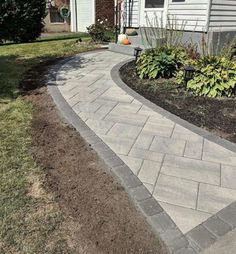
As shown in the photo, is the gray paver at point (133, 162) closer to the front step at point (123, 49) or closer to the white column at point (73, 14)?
the front step at point (123, 49)

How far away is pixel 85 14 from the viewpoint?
19031 mm

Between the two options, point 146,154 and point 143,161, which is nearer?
point 143,161

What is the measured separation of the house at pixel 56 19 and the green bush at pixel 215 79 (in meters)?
17.1

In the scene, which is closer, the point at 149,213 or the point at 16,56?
the point at 149,213

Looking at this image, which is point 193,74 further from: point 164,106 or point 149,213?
point 149,213

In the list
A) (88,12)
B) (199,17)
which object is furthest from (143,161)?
(88,12)

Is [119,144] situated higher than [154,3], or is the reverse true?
[154,3]

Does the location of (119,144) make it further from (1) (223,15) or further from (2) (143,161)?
(1) (223,15)

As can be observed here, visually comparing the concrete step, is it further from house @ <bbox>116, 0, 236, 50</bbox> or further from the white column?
the white column

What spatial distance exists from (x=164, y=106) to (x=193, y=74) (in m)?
1.04

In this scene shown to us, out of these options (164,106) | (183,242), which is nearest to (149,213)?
(183,242)

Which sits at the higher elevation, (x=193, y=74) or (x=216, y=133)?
(x=193, y=74)

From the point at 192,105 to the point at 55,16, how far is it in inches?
770

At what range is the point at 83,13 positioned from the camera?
62.9ft
